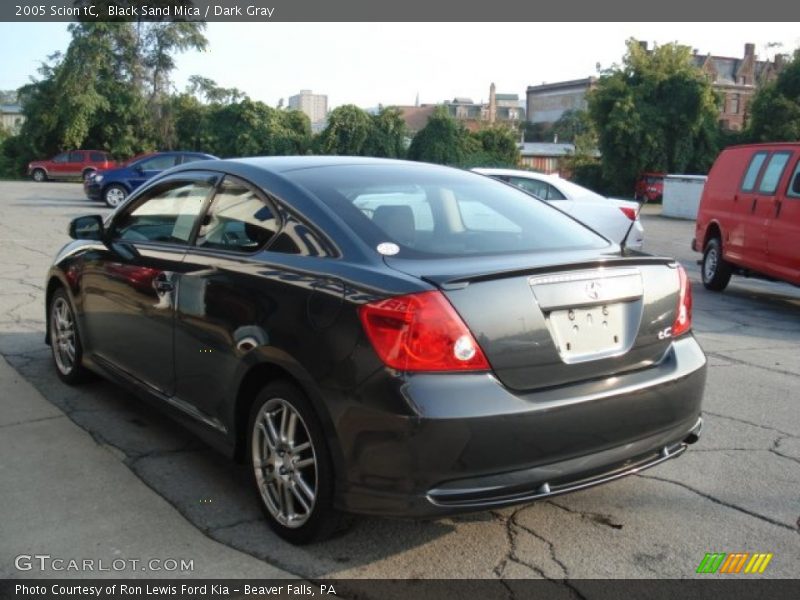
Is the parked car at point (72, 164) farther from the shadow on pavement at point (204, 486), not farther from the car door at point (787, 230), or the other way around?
the shadow on pavement at point (204, 486)

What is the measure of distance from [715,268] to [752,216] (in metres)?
1.16

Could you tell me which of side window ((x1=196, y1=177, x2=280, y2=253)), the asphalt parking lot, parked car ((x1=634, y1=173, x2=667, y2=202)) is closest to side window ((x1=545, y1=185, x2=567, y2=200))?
the asphalt parking lot

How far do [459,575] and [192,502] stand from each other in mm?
1357

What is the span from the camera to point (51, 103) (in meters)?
46.8

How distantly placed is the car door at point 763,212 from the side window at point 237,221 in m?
7.57

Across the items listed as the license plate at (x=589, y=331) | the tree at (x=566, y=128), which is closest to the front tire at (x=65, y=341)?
the license plate at (x=589, y=331)

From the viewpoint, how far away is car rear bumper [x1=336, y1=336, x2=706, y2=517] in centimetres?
286

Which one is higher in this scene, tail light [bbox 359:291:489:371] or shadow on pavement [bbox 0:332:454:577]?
tail light [bbox 359:291:489:371]

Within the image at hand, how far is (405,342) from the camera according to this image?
291cm

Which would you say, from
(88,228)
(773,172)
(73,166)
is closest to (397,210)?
(88,228)

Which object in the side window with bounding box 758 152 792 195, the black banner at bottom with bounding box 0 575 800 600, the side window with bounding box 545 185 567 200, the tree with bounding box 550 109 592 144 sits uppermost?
the tree with bounding box 550 109 592 144

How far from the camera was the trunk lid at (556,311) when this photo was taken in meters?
2.99

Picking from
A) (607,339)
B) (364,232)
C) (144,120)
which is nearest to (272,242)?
(364,232)

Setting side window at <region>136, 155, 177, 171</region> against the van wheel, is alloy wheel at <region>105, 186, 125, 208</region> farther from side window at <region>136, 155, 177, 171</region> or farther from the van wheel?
the van wheel
